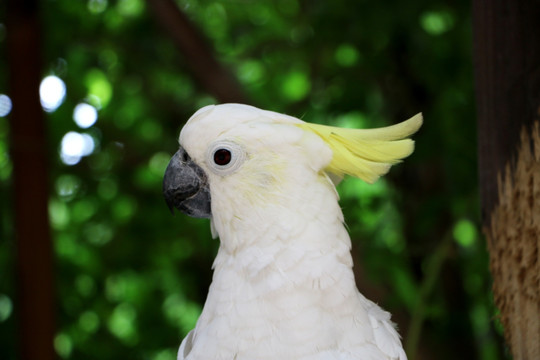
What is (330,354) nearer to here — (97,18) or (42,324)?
(42,324)

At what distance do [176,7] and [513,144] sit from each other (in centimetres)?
144

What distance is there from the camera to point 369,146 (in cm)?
119

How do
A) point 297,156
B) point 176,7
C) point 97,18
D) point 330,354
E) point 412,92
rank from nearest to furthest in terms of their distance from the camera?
1. point 330,354
2. point 297,156
3. point 176,7
4. point 412,92
5. point 97,18

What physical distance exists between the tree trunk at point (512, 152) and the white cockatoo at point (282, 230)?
201 millimetres

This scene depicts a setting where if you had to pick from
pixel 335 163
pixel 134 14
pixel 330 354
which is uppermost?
pixel 134 14

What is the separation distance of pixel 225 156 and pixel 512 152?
0.58 metres

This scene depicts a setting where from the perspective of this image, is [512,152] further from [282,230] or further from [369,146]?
[282,230]

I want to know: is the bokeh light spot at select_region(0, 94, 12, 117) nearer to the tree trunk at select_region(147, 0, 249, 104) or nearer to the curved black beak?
the tree trunk at select_region(147, 0, 249, 104)

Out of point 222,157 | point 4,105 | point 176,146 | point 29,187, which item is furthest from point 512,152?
point 4,105

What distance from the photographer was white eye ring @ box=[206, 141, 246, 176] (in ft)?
3.95

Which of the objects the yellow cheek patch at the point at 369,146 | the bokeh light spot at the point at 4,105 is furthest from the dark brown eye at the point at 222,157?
the bokeh light spot at the point at 4,105

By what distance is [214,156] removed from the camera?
1222mm

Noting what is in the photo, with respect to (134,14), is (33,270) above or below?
below

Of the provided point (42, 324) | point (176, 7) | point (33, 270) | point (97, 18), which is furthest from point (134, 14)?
point (42, 324)
